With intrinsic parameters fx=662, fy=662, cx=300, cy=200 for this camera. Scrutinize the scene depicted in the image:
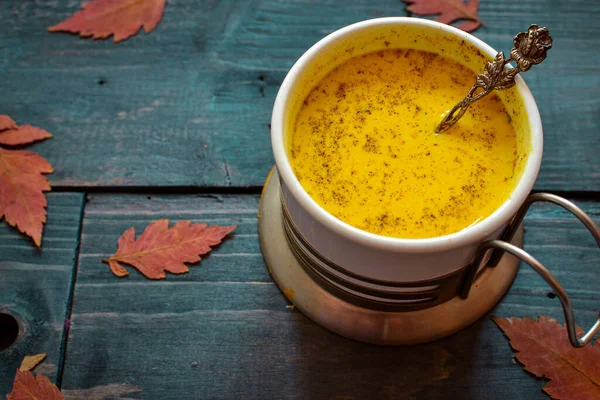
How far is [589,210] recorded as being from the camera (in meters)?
0.81

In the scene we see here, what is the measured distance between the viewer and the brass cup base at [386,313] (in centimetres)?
74

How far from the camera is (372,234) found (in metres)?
0.57

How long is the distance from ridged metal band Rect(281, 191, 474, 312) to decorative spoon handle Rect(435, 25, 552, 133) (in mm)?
153

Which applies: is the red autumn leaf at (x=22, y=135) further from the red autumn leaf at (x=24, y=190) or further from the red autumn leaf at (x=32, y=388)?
the red autumn leaf at (x=32, y=388)

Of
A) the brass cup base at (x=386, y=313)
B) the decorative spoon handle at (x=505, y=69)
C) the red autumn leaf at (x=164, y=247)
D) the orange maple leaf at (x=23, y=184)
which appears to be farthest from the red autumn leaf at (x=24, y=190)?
the decorative spoon handle at (x=505, y=69)

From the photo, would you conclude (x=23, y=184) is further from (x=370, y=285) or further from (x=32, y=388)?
(x=370, y=285)

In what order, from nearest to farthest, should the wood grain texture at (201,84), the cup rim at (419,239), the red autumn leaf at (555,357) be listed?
1. the cup rim at (419,239)
2. the red autumn leaf at (555,357)
3. the wood grain texture at (201,84)

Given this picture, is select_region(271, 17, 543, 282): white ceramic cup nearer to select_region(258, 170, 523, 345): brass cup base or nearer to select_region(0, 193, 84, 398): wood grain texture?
select_region(258, 170, 523, 345): brass cup base

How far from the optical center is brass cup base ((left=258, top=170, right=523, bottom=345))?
0.74 meters

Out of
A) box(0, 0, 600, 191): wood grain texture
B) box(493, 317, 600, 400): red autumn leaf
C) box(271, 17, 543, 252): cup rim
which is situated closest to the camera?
box(271, 17, 543, 252): cup rim

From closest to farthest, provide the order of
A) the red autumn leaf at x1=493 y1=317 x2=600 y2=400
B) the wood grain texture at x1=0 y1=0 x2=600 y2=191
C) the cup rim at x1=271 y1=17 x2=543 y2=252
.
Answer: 1. the cup rim at x1=271 y1=17 x2=543 y2=252
2. the red autumn leaf at x1=493 y1=317 x2=600 y2=400
3. the wood grain texture at x1=0 y1=0 x2=600 y2=191

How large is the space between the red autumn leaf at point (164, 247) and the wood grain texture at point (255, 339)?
0.04 ft

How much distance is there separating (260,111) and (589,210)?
1.42 ft

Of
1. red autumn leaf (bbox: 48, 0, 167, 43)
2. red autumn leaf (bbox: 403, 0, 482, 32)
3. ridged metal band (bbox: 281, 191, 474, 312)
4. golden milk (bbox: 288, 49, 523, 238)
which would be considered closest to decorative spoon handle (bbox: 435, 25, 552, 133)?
golden milk (bbox: 288, 49, 523, 238)
